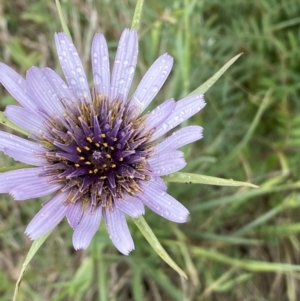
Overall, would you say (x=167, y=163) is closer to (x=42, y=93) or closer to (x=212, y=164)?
(x=42, y=93)

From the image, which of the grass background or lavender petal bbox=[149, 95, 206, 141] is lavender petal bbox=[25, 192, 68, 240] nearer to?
lavender petal bbox=[149, 95, 206, 141]

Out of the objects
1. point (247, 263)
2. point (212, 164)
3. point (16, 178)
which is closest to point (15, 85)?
point (16, 178)

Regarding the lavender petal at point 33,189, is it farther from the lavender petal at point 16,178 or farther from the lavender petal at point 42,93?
the lavender petal at point 42,93

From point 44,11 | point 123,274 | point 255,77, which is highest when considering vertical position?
point 44,11

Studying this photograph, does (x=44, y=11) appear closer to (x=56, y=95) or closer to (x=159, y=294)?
(x=56, y=95)

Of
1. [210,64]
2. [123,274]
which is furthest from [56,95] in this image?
[123,274]

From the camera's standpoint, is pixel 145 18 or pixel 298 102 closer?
pixel 145 18

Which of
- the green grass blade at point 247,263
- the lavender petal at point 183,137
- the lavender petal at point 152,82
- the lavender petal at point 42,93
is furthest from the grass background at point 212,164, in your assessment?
the lavender petal at point 42,93
